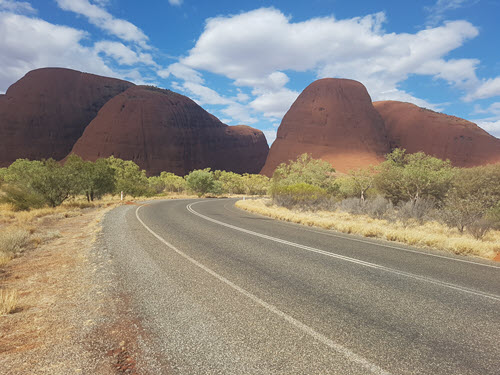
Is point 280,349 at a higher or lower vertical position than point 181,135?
lower

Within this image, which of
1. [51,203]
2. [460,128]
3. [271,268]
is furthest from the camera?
[460,128]

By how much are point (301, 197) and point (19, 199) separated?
847 inches

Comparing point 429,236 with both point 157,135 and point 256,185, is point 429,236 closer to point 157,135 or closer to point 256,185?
point 256,185

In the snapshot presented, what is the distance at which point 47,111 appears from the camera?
274 feet

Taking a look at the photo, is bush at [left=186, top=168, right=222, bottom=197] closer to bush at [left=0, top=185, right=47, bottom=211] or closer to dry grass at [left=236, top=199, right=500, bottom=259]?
bush at [left=0, top=185, right=47, bottom=211]

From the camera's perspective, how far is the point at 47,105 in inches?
3310

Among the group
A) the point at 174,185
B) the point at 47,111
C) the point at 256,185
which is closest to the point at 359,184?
the point at 256,185

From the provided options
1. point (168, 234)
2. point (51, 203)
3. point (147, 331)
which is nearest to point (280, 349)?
point (147, 331)

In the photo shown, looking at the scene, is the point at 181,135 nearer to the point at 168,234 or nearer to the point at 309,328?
the point at 168,234

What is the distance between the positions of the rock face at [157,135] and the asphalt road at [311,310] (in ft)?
261

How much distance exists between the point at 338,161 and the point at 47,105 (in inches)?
3529

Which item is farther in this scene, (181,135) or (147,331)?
(181,135)

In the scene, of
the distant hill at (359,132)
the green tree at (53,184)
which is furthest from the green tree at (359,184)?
the distant hill at (359,132)

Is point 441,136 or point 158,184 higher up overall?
point 441,136
